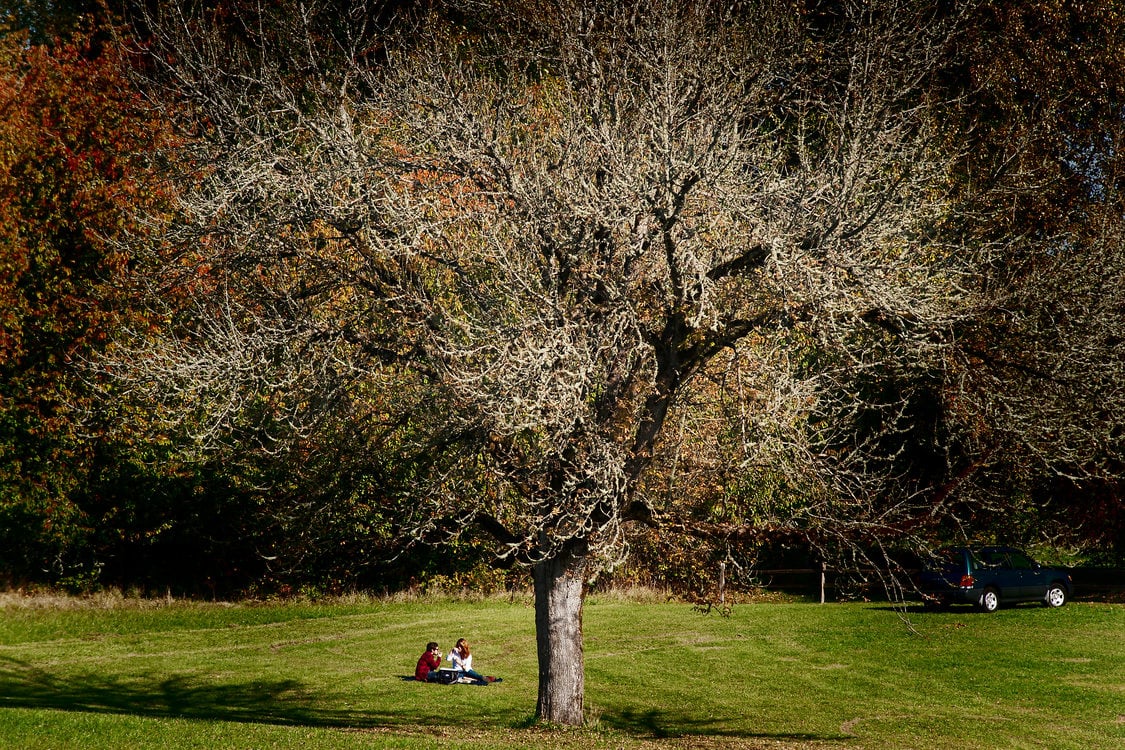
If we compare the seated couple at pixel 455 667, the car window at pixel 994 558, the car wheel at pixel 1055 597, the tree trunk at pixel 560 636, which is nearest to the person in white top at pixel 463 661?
the seated couple at pixel 455 667

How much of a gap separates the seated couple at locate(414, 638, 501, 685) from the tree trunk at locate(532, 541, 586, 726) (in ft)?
15.3

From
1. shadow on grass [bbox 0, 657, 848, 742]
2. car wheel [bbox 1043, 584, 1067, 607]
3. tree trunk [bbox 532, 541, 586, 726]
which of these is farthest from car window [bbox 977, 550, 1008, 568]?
tree trunk [bbox 532, 541, 586, 726]

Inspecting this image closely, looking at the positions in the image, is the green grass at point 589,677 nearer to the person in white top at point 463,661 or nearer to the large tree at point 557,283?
the person in white top at point 463,661

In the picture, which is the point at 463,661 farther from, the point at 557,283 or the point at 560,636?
the point at 557,283

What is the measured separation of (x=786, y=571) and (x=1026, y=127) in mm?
14034

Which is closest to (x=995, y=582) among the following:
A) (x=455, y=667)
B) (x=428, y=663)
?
(x=455, y=667)

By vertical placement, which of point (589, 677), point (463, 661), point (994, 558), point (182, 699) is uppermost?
point (994, 558)

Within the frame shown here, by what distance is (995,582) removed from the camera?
80.4ft

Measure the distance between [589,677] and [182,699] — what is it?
279 inches

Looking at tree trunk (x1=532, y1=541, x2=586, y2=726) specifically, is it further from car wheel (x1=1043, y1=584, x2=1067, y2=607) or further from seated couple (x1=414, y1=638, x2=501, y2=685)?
car wheel (x1=1043, y1=584, x2=1067, y2=607)

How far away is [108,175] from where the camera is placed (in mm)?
25484

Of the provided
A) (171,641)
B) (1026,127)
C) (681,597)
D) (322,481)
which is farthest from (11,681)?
(1026,127)

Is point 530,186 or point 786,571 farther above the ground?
point 530,186

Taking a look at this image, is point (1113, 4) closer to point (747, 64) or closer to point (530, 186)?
point (747, 64)
